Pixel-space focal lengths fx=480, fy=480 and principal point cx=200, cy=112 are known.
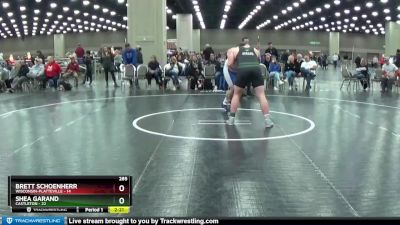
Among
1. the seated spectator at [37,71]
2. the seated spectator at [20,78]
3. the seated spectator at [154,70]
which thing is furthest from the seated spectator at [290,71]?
the seated spectator at [20,78]

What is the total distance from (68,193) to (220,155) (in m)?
4.44

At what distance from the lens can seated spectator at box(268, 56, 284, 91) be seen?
1881 centimetres

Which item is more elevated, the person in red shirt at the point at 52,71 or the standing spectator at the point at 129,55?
the standing spectator at the point at 129,55

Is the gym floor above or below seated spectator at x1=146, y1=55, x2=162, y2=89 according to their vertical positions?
below

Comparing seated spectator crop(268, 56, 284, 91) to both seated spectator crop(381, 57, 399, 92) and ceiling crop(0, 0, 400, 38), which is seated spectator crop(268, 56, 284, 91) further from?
ceiling crop(0, 0, 400, 38)

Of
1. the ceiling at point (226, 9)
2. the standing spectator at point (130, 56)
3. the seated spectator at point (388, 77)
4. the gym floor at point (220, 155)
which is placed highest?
the ceiling at point (226, 9)

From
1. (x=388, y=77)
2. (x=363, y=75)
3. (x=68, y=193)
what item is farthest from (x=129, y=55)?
(x=68, y=193)

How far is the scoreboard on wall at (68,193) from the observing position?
2.47m

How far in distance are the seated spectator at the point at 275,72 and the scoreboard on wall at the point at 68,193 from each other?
54.3ft

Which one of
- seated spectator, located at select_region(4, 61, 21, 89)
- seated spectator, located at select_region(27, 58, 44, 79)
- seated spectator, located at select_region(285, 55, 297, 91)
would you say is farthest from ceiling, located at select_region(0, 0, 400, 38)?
seated spectator, located at select_region(4, 61, 21, 89)

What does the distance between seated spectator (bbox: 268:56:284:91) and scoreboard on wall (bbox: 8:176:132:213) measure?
54.3ft

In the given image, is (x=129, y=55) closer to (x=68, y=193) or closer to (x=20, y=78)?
(x=20, y=78)

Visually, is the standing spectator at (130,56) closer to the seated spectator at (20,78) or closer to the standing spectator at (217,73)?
the standing spectator at (217,73)

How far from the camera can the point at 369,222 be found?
7.09 ft
